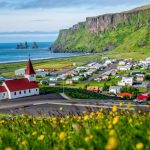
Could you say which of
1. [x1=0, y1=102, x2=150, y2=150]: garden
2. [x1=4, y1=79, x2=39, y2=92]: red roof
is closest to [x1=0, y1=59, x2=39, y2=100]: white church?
[x1=4, y1=79, x2=39, y2=92]: red roof

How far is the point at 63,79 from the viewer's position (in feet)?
420

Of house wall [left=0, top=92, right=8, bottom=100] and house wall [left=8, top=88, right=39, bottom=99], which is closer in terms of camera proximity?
house wall [left=0, top=92, right=8, bottom=100]

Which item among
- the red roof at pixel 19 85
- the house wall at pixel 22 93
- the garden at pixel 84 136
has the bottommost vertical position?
the house wall at pixel 22 93

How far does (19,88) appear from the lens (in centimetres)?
5091

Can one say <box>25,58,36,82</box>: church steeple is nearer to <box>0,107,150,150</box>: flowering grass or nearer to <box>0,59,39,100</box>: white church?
<box>0,59,39,100</box>: white church

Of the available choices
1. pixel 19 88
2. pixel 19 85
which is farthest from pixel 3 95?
pixel 19 85

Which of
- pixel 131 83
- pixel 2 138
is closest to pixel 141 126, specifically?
pixel 2 138

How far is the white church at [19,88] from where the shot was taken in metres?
50.2

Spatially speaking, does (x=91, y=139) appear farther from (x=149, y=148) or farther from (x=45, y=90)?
(x=45, y=90)

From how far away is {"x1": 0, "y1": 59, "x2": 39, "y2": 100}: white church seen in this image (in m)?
50.2

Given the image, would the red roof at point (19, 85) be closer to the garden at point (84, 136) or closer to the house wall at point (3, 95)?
the house wall at point (3, 95)

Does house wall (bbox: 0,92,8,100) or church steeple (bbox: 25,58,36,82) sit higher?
church steeple (bbox: 25,58,36,82)

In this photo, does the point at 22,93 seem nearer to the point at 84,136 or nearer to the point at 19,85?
the point at 19,85

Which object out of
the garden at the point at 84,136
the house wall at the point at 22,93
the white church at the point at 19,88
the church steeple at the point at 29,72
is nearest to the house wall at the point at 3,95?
the white church at the point at 19,88
